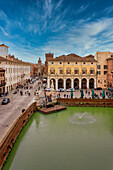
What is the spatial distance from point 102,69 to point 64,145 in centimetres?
4285

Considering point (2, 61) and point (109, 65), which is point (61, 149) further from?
point (109, 65)

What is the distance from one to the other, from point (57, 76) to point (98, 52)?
56.9ft

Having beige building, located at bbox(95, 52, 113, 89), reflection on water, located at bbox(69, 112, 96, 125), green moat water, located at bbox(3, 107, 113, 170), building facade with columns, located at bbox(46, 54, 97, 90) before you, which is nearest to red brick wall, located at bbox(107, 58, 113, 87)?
beige building, located at bbox(95, 52, 113, 89)

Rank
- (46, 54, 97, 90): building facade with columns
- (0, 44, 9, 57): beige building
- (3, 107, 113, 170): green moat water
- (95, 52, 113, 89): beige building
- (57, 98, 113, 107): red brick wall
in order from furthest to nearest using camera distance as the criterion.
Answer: (0, 44, 9, 57): beige building → (95, 52, 113, 89): beige building → (46, 54, 97, 90): building facade with columns → (57, 98, 113, 107): red brick wall → (3, 107, 113, 170): green moat water

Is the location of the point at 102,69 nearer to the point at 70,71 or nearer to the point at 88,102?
the point at 70,71

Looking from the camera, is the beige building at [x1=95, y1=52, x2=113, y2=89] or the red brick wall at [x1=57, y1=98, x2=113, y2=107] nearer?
the red brick wall at [x1=57, y1=98, x2=113, y2=107]

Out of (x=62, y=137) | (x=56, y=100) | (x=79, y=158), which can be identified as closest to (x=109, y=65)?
(x=56, y=100)

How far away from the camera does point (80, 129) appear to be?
67.9 ft

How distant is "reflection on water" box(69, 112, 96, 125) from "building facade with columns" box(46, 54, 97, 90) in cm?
2702

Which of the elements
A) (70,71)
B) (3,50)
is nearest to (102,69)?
(70,71)

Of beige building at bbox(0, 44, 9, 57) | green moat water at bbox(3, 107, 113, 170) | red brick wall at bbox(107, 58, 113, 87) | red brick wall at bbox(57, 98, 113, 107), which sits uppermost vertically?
beige building at bbox(0, 44, 9, 57)

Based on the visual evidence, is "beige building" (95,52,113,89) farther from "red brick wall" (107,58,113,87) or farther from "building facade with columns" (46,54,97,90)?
"red brick wall" (107,58,113,87)

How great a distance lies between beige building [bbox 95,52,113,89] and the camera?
54.1 m

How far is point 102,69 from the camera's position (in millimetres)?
54375
